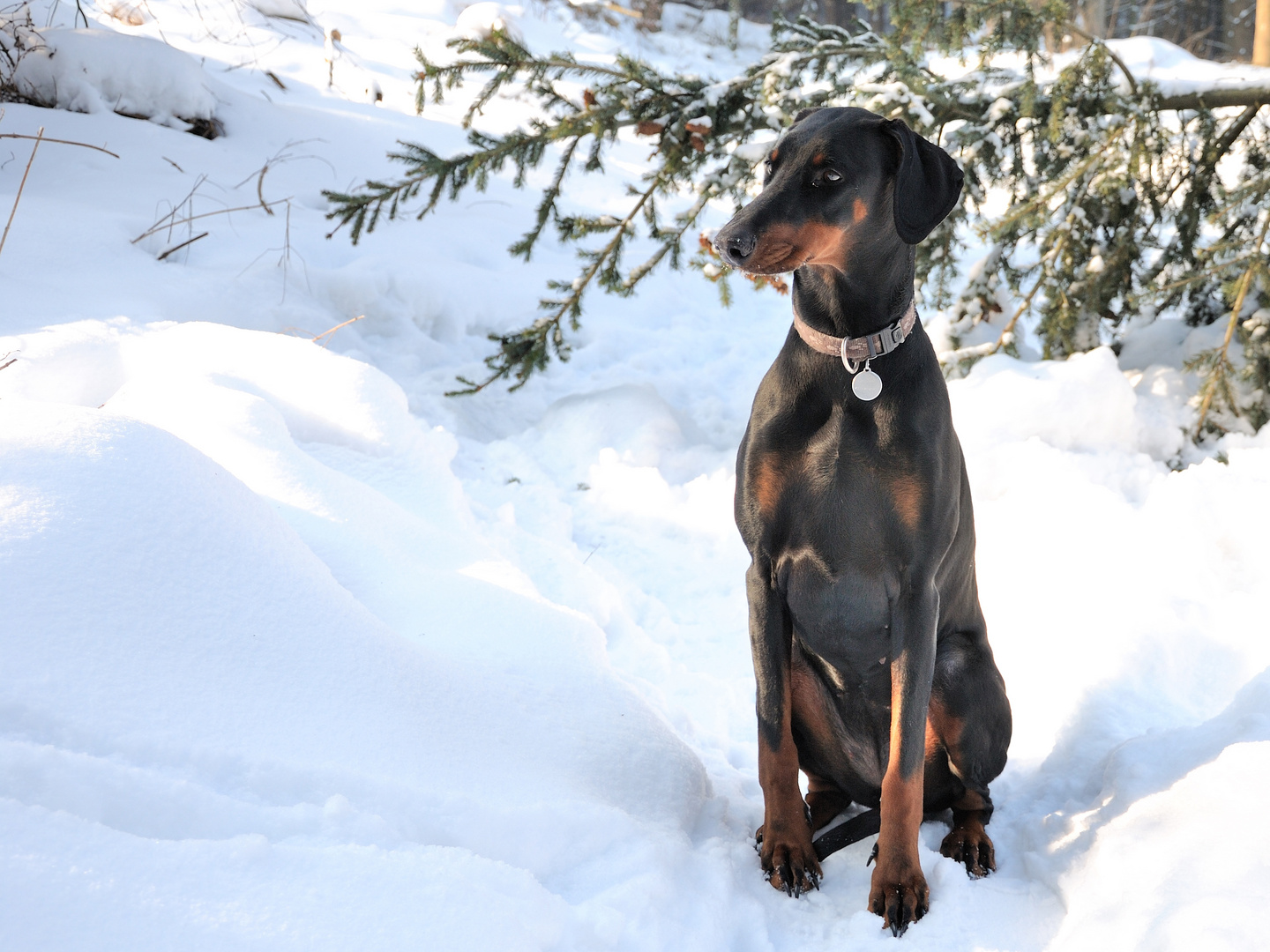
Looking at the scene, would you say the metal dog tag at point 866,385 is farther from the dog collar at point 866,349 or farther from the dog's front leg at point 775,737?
the dog's front leg at point 775,737

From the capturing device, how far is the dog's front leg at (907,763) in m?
1.93

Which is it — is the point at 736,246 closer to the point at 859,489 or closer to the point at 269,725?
the point at 859,489

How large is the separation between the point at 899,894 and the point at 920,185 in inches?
57.7

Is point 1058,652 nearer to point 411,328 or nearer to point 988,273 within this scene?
point 988,273

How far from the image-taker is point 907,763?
1.93 m

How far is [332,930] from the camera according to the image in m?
1.37

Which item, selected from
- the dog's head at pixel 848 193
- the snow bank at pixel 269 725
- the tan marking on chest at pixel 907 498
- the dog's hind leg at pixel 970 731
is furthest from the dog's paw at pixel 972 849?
the dog's head at pixel 848 193

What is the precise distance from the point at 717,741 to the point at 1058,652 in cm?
117

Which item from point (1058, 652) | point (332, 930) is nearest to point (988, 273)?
point (1058, 652)

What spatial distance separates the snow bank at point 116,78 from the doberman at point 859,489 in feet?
17.0

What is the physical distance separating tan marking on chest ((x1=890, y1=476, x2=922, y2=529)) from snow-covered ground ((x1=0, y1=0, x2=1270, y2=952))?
2.68ft

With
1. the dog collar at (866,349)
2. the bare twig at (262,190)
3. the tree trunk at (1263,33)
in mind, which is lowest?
the bare twig at (262,190)

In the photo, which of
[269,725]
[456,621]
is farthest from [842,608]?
[269,725]

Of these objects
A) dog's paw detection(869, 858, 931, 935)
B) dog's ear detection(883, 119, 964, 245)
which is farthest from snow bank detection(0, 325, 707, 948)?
dog's ear detection(883, 119, 964, 245)
